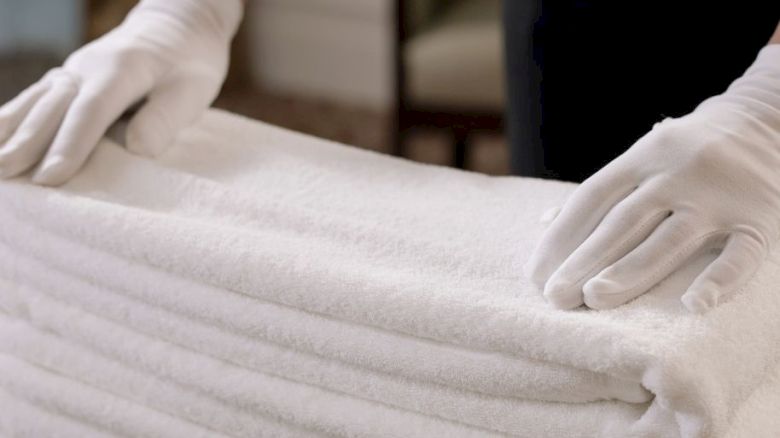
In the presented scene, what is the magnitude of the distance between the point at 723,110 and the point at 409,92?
1376mm

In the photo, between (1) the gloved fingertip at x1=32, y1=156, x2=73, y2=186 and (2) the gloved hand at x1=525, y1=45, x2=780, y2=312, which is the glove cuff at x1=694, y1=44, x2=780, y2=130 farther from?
(1) the gloved fingertip at x1=32, y1=156, x2=73, y2=186

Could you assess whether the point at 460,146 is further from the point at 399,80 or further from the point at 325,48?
the point at 325,48

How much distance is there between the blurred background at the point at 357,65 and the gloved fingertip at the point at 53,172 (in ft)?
4.23

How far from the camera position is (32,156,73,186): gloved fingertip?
73 centimetres

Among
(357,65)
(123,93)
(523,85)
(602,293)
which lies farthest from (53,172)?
(357,65)

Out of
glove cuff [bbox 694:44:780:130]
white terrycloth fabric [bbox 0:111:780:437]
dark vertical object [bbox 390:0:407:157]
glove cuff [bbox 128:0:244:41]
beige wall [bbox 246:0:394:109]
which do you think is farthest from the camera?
beige wall [bbox 246:0:394:109]

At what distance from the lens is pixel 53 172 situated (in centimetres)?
73

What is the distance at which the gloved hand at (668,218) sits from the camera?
1.92 feet

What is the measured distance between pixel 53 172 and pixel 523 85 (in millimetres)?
490

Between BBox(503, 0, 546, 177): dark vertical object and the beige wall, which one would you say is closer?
BBox(503, 0, 546, 177): dark vertical object

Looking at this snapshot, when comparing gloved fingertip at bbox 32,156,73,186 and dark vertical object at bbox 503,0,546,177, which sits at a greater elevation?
gloved fingertip at bbox 32,156,73,186

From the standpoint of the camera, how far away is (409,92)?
2.02 m

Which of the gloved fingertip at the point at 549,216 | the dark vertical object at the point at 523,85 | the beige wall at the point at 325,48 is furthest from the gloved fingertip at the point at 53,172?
the beige wall at the point at 325,48

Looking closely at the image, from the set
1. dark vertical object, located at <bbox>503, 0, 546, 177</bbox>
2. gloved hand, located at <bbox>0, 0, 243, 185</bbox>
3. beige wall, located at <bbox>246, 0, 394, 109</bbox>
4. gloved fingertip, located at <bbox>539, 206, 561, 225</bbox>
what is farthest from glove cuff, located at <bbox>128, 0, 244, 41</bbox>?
beige wall, located at <bbox>246, 0, 394, 109</bbox>
